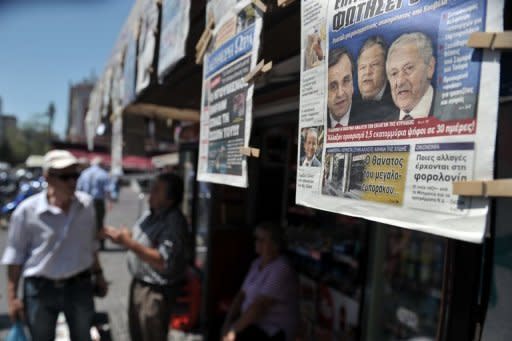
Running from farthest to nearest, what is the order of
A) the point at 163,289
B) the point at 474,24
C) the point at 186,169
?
the point at 186,169
the point at 163,289
the point at 474,24

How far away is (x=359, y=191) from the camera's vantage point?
90 cm

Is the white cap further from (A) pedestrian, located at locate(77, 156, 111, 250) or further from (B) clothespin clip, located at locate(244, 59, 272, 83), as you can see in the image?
(A) pedestrian, located at locate(77, 156, 111, 250)

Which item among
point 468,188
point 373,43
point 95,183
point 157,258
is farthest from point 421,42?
point 95,183

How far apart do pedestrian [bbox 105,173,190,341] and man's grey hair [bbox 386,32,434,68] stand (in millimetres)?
2007

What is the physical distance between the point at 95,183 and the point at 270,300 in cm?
530

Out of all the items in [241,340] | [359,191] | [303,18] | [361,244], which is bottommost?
[241,340]

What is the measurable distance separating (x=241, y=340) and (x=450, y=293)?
1.84m

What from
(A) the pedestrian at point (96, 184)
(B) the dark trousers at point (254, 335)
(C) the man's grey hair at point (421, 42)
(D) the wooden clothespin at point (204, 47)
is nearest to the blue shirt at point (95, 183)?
(A) the pedestrian at point (96, 184)

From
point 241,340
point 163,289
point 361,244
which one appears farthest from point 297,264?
point 163,289

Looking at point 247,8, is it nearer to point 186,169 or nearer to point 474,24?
point 474,24

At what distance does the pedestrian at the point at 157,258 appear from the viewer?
248 centimetres

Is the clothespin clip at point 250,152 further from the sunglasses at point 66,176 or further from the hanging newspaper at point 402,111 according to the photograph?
the sunglasses at point 66,176

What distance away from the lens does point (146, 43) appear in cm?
254

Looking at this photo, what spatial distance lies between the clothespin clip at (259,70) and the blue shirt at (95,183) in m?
6.34
